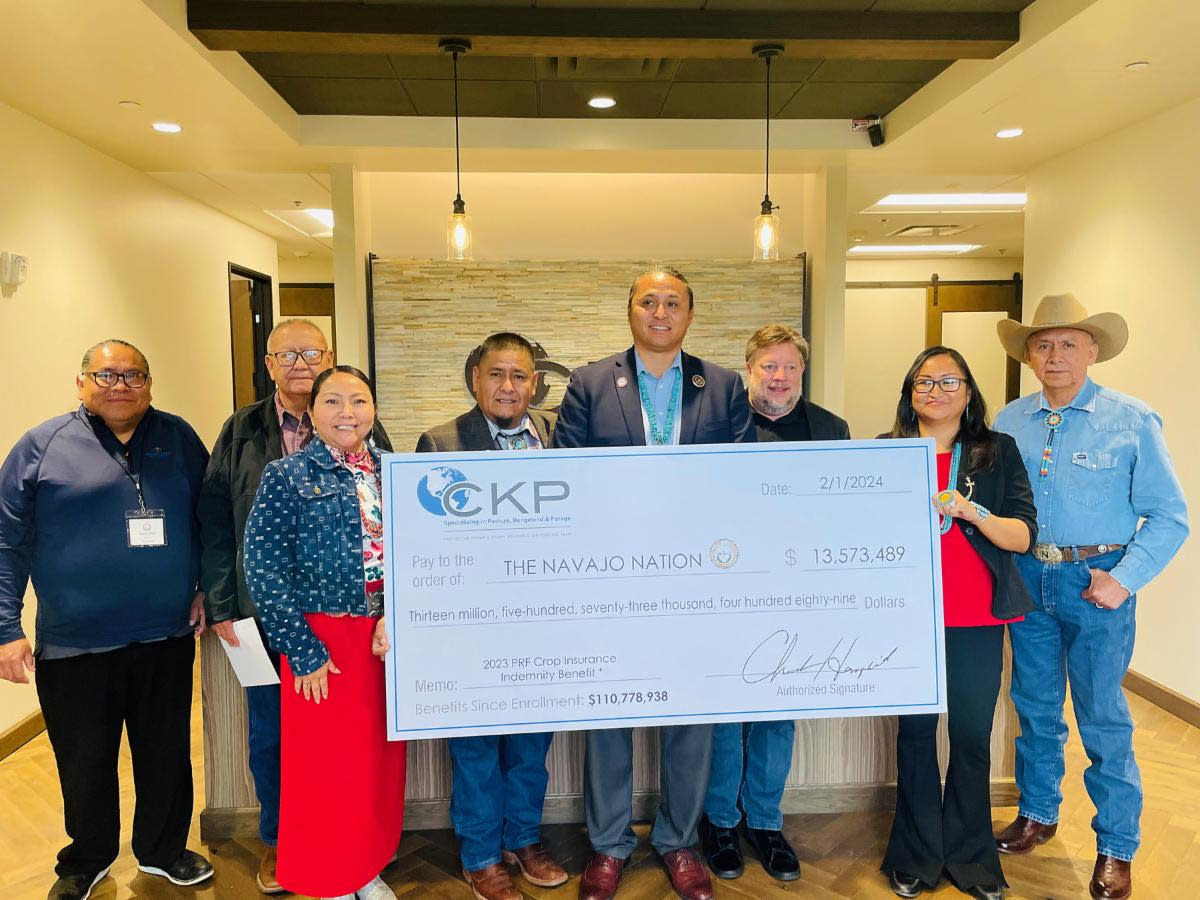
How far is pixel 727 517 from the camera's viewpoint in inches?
82.7

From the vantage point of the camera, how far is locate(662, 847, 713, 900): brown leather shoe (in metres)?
2.26

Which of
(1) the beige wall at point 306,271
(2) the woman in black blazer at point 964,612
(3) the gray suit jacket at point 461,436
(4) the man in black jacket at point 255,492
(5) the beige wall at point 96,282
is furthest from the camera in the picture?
(1) the beige wall at point 306,271

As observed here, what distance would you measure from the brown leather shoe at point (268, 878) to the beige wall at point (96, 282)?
73.1 inches

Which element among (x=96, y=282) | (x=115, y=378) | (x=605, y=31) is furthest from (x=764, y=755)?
(x=96, y=282)

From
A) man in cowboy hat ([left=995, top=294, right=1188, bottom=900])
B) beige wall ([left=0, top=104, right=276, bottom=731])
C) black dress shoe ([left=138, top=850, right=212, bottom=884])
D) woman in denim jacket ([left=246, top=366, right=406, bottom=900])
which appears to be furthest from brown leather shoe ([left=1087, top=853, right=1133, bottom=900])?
beige wall ([left=0, top=104, right=276, bottom=731])

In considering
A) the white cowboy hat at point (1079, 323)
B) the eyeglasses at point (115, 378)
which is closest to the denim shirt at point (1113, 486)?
the white cowboy hat at point (1079, 323)

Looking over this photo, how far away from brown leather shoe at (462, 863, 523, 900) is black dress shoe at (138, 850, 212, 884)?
809 millimetres

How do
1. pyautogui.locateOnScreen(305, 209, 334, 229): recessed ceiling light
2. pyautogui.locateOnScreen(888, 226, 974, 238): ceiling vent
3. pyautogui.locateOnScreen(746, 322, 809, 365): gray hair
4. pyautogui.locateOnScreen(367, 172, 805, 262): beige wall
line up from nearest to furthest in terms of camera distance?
pyautogui.locateOnScreen(746, 322, 809, 365): gray hair → pyautogui.locateOnScreen(367, 172, 805, 262): beige wall → pyautogui.locateOnScreen(305, 209, 334, 229): recessed ceiling light → pyautogui.locateOnScreen(888, 226, 974, 238): ceiling vent

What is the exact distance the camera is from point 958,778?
223 centimetres

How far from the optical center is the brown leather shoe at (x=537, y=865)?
235 cm

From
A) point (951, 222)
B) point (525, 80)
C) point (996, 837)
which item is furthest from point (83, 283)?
point (951, 222)

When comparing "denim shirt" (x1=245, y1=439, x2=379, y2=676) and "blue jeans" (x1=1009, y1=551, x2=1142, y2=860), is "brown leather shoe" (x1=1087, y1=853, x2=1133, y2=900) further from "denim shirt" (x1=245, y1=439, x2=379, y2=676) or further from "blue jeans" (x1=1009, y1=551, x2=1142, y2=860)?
"denim shirt" (x1=245, y1=439, x2=379, y2=676)

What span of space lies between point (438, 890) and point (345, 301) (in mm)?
3459
